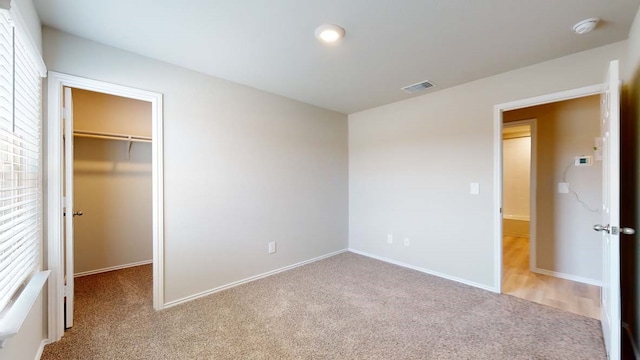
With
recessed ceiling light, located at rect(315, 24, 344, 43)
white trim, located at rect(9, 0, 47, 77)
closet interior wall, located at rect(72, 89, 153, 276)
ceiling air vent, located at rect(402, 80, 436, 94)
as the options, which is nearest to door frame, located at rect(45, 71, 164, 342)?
white trim, located at rect(9, 0, 47, 77)

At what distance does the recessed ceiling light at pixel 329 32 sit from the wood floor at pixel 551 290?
10.2 ft

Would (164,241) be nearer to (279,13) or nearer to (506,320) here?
(279,13)

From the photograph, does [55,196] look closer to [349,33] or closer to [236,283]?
[236,283]

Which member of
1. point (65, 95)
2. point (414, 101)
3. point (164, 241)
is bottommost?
point (164, 241)

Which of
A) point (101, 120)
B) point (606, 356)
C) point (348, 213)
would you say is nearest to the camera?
point (606, 356)

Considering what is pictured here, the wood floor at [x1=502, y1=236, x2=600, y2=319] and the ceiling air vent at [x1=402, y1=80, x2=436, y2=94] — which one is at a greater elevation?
the ceiling air vent at [x1=402, y1=80, x2=436, y2=94]

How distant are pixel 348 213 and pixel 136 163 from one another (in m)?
3.29

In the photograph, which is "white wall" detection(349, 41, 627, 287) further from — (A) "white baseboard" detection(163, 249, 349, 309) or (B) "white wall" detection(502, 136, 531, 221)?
(B) "white wall" detection(502, 136, 531, 221)

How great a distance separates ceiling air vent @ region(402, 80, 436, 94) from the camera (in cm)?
306

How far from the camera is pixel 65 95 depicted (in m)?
2.14

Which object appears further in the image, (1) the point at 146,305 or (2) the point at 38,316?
(1) the point at 146,305

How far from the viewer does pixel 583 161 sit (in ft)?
10.2

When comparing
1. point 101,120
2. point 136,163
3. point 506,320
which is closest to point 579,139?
point 506,320

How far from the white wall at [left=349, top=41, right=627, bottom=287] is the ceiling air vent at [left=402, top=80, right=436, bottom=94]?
9.5 inches
